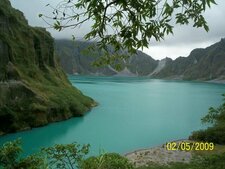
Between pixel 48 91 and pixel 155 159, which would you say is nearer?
pixel 155 159

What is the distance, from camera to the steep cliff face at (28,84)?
42.9 meters

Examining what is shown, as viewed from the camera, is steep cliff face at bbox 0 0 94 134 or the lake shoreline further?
steep cliff face at bbox 0 0 94 134

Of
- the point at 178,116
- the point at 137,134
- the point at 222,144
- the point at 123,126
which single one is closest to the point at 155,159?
the point at 222,144

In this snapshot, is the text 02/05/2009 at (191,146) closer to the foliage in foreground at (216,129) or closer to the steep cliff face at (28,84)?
the foliage in foreground at (216,129)

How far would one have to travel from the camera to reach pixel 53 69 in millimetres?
69062

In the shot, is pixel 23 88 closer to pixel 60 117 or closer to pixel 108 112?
pixel 60 117

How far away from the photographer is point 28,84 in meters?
49.6

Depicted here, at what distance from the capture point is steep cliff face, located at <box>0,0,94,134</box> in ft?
141

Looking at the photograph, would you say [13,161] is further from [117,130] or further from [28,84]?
[28,84]

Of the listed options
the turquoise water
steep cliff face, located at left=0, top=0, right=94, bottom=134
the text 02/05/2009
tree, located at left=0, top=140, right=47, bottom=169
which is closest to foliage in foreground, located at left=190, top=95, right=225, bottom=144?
the text 02/05/2009

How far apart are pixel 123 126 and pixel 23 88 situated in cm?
1416

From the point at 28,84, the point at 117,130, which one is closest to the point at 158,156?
the point at 117,130

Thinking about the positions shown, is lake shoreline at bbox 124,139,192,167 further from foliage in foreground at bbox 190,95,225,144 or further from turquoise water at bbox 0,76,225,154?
foliage in foreground at bbox 190,95,225,144

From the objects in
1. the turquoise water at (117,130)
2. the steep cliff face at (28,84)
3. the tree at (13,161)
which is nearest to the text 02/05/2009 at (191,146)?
the turquoise water at (117,130)
